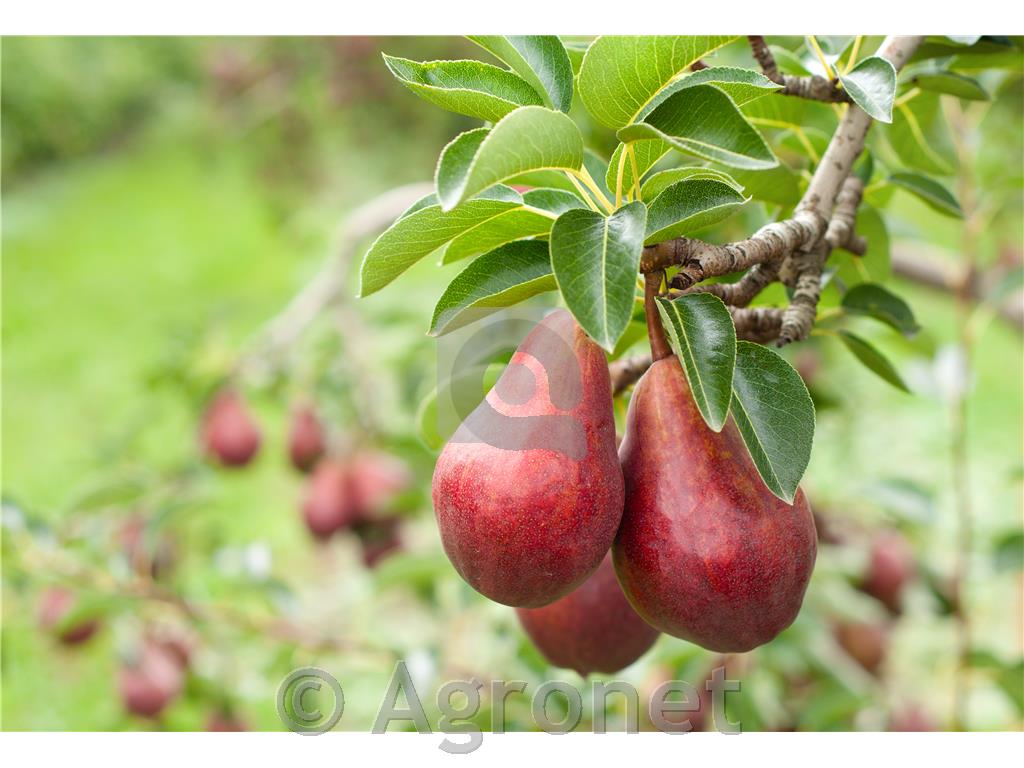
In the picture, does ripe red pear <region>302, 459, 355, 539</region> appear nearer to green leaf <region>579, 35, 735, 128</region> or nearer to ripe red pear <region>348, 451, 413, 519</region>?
ripe red pear <region>348, 451, 413, 519</region>

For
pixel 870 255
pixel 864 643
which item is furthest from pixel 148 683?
pixel 870 255

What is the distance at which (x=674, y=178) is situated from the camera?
0.55m

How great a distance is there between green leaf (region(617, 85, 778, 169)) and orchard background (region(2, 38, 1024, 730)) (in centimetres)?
19

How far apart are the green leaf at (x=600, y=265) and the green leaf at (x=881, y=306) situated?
0.28m

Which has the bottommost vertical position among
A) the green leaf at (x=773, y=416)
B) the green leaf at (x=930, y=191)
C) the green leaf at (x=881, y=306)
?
the green leaf at (x=881, y=306)

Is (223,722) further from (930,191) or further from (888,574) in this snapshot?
(930,191)

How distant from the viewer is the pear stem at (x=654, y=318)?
1.75 feet

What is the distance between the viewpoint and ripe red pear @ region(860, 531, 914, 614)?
1570 millimetres

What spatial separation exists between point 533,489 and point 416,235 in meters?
0.14

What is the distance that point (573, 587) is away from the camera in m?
0.52

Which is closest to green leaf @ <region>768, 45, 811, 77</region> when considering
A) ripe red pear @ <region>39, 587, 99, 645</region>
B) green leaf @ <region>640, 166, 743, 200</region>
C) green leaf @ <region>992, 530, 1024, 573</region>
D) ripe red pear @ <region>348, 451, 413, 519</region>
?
green leaf @ <region>640, 166, 743, 200</region>

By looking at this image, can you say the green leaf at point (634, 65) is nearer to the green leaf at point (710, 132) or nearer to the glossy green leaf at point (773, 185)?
the green leaf at point (710, 132)

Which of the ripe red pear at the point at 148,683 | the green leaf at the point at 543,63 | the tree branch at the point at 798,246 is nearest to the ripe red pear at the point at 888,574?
the tree branch at the point at 798,246
